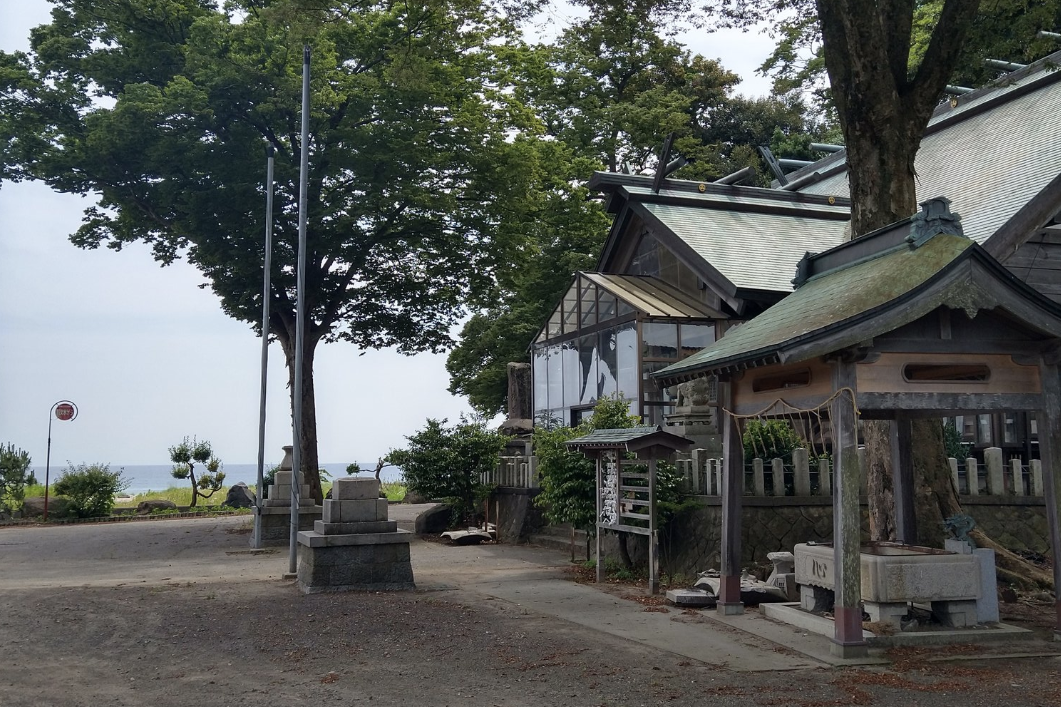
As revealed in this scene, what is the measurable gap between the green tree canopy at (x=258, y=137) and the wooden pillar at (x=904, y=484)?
589 inches

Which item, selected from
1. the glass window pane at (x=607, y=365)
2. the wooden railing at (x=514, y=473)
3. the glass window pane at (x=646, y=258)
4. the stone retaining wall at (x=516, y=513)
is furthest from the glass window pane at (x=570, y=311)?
the stone retaining wall at (x=516, y=513)

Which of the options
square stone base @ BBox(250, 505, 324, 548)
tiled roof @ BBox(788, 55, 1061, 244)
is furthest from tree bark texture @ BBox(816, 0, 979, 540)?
square stone base @ BBox(250, 505, 324, 548)

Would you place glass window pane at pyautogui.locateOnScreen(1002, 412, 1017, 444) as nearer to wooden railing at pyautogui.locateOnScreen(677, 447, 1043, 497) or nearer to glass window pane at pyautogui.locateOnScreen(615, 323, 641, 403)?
wooden railing at pyautogui.locateOnScreen(677, 447, 1043, 497)

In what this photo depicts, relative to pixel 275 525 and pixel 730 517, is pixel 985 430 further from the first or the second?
pixel 275 525

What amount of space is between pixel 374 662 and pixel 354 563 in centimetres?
450

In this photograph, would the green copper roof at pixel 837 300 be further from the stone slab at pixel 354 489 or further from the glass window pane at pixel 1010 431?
the glass window pane at pixel 1010 431

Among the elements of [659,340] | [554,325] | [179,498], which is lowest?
[179,498]

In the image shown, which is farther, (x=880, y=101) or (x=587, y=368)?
(x=587, y=368)

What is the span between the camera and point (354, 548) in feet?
43.2

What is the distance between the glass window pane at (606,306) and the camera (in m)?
22.3

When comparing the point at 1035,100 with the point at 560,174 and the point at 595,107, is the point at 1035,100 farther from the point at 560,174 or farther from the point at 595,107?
the point at 595,107

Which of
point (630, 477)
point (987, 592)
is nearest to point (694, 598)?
point (630, 477)

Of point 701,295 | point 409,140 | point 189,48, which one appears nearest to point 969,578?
point 701,295

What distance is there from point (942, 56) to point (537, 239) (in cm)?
1983
